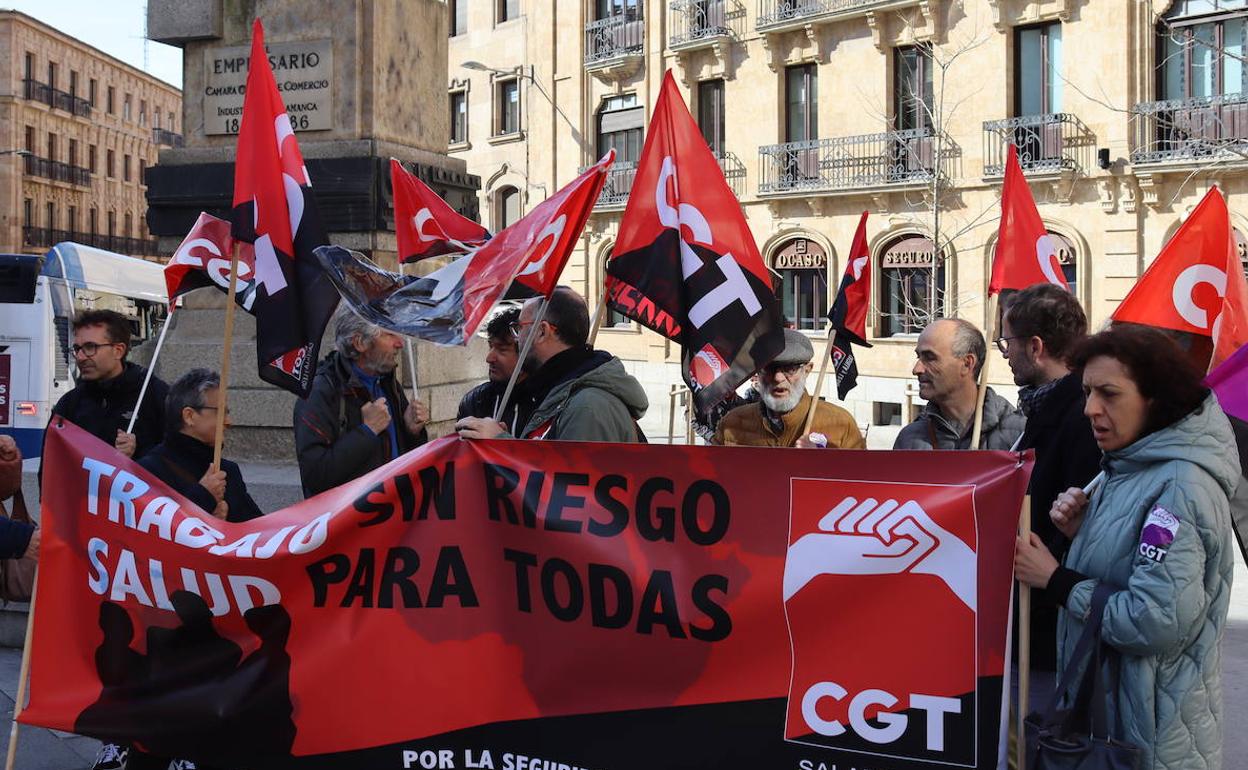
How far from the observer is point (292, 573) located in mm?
3898

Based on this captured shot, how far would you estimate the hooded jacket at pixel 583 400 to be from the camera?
14.2 feet

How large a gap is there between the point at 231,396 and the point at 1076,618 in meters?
5.27

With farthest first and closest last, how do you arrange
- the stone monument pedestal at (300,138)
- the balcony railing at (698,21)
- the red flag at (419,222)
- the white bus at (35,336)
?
1. the balcony railing at (698,21)
2. the white bus at (35,336)
3. the stone monument pedestal at (300,138)
4. the red flag at (419,222)

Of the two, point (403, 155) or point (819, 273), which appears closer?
point (403, 155)

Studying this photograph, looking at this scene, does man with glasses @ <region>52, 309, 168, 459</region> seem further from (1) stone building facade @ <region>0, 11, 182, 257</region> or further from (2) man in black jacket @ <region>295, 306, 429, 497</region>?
(1) stone building facade @ <region>0, 11, 182, 257</region>

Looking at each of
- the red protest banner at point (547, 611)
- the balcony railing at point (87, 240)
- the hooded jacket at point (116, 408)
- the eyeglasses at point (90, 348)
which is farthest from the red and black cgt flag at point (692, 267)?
the balcony railing at point (87, 240)

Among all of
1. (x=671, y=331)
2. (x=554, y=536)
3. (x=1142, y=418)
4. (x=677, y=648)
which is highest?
(x=671, y=331)

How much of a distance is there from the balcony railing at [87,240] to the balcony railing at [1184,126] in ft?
148

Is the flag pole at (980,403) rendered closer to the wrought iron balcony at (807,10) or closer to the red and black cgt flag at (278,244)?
the red and black cgt flag at (278,244)

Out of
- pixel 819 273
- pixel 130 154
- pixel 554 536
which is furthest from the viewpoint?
pixel 130 154

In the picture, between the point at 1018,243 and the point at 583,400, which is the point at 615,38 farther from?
the point at 583,400

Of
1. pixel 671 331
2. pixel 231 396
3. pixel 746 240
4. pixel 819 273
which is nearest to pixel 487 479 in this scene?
pixel 671 331

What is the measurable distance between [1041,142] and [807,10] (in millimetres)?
5919

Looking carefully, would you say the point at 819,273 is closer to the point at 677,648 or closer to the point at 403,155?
the point at 403,155
